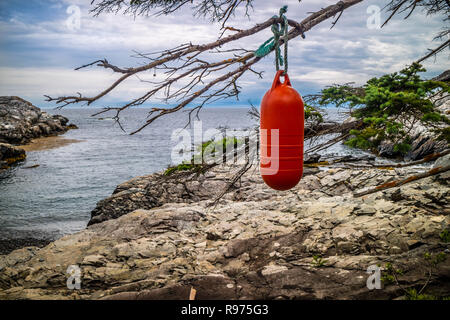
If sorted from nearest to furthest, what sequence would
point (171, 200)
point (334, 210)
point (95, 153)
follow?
point (334, 210) < point (171, 200) < point (95, 153)

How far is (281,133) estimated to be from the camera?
288 cm

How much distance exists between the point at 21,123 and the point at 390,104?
38.4m

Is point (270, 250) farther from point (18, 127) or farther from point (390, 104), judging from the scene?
point (18, 127)

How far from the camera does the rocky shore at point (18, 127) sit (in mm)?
24828

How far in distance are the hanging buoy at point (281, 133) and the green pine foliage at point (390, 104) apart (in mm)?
3041

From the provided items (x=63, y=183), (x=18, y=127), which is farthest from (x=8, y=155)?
(x=18, y=127)

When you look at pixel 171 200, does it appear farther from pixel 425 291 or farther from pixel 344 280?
pixel 425 291

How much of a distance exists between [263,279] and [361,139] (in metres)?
2.90

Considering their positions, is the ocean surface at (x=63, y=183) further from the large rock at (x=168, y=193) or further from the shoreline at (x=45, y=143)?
the large rock at (x=168, y=193)

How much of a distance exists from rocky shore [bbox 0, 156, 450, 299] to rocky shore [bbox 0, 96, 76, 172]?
2108 cm

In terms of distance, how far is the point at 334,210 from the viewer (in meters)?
6.05

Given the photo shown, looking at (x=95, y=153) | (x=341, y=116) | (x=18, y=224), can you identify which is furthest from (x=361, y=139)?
(x=95, y=153)

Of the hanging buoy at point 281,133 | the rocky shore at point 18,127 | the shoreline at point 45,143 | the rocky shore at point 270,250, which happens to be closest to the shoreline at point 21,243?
the rocky shore at point 270,250

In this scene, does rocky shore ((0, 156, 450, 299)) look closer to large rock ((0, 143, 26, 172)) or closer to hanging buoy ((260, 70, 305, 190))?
hanging buoy ((260, 70, 305, 190))
